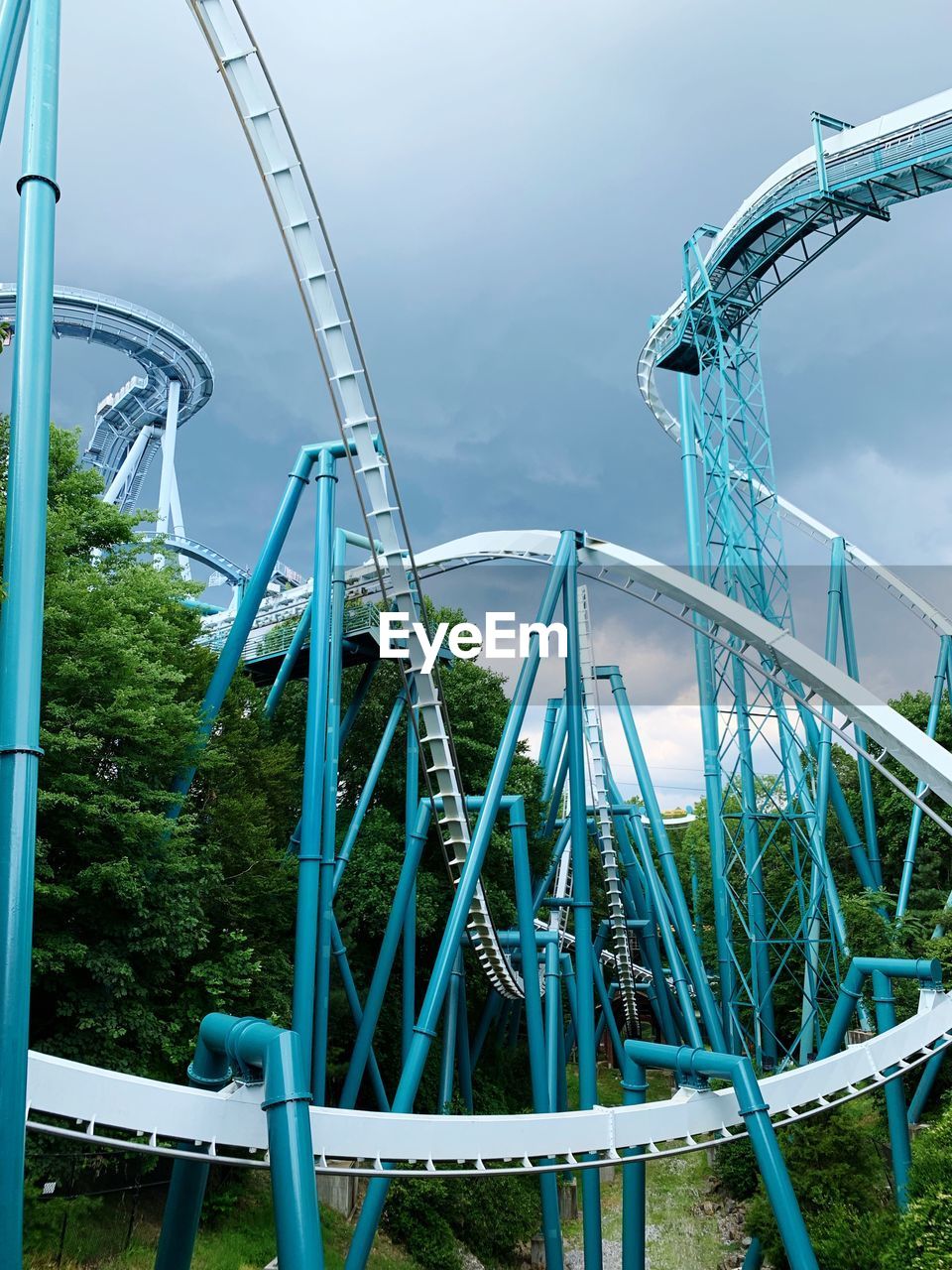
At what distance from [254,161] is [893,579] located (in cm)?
1484

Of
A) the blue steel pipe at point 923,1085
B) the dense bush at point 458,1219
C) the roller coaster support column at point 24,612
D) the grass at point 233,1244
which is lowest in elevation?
the dense bush at point 458,1219

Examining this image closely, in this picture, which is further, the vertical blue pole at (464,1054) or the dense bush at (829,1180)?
the vertical blue pole at (464,1054)

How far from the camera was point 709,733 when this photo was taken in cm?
1697

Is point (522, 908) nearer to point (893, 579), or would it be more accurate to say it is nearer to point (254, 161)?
point (254, 161)

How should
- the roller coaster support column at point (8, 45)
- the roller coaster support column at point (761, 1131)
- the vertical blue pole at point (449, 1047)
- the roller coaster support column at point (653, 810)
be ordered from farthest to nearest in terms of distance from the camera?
the roller coaster support column at point (653, 810) → the vertical blue pole at point (449, 1047) → the roller coaster support column at point (761, 1131) → the roller coaster support column at point (8, 45)

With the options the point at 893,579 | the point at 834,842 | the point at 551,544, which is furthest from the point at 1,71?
the point at 834,842

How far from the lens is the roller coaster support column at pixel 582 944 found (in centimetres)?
906

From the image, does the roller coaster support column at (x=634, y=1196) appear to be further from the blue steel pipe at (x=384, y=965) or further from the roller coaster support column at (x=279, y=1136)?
the roller coaster support column at (x=279, y=1136)

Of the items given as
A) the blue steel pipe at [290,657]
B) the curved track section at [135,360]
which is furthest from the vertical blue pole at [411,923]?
the curved track section at [135,360]

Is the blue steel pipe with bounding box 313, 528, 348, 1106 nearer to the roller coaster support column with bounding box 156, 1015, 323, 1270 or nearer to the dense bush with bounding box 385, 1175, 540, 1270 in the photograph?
the dense bush with bounding box 385, 1175, 540, 1270

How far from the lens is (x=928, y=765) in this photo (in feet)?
31.4

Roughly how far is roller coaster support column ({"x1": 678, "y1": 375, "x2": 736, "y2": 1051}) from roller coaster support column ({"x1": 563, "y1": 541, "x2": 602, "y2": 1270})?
15.1ft

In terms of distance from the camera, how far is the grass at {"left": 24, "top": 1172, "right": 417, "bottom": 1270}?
8648mm

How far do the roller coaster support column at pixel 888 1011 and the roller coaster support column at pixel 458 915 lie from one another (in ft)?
11.8
